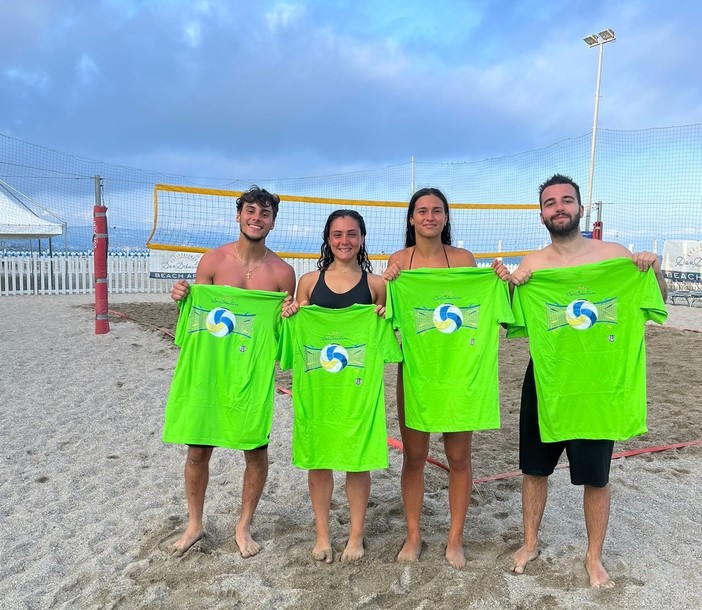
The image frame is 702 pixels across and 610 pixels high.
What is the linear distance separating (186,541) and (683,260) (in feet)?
57.1

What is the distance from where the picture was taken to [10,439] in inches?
169

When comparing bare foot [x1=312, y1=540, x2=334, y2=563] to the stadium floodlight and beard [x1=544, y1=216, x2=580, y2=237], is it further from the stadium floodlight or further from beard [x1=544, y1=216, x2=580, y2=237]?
the stadium floodlight

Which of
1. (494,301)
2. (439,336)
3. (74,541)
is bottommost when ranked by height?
(74,541)

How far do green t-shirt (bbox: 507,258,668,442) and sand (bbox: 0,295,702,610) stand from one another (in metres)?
0.70

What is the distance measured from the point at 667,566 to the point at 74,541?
2.95 meters

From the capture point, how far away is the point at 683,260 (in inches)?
639

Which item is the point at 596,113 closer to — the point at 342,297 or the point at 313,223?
the point at 313,223

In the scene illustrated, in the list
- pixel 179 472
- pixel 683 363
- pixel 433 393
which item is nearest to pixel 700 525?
pixel 433 393

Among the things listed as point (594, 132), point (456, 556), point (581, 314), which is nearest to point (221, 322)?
point (456, 556)

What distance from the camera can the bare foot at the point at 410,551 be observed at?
2.65 m

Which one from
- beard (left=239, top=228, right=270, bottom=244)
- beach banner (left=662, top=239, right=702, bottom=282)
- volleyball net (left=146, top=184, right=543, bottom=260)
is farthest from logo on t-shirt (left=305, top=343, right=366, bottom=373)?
beach banner (left=662, top=239, right=702, bottom=282)

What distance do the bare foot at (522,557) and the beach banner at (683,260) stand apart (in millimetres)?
15498

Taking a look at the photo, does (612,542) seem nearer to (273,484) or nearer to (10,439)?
(273,484)

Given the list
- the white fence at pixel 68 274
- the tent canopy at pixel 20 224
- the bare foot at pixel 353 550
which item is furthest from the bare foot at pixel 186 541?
the tent canopy at pixel 20 224
